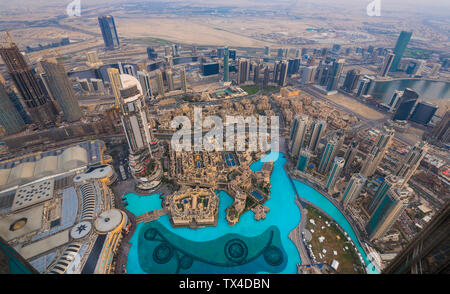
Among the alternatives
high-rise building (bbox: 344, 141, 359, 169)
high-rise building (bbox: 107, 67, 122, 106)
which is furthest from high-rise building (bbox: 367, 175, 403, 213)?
high-rise building (bbox: 107, 67, 122, 106)

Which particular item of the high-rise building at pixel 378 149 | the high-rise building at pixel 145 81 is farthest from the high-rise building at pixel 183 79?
the high-rise building at pixel 378 149

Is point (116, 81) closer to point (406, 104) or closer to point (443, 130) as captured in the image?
point (406, 104)

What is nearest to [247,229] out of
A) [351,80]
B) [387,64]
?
[351,80]

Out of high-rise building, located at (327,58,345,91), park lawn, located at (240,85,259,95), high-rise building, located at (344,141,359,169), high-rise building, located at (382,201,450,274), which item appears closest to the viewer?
high-rise building, located at (382,201,450,274)

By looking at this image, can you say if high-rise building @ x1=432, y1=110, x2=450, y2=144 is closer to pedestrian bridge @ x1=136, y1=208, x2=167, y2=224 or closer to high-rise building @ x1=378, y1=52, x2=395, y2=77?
high-rise building @ x1=378, y1=52, x2=395, y2=77

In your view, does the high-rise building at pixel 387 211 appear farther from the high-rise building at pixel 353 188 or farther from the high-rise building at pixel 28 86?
the high-rise building at pixel 28 86

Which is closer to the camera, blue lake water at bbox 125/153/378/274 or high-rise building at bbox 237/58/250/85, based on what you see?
blue lake water at bbox 125/153/378/274

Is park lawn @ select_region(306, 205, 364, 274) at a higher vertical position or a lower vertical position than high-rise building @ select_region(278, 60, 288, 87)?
lower
